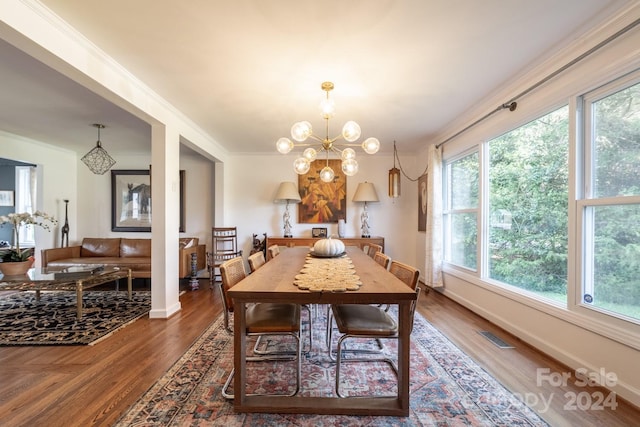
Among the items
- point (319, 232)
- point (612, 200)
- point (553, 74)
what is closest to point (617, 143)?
point (612, 200)

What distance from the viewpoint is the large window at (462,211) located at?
3.52 m

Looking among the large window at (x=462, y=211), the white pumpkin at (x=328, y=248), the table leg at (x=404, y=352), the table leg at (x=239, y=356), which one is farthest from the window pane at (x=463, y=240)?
the table leg at (x=239, y=356)

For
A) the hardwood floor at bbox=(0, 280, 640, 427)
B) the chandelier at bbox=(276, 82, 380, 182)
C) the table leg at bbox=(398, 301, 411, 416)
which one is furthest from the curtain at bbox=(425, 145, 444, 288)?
the table leg at bbox=(398, 301, 411, 416)

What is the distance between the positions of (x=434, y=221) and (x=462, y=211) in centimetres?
44

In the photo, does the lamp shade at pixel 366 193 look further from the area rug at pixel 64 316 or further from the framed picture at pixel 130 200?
the framed picture at pixel 130 200

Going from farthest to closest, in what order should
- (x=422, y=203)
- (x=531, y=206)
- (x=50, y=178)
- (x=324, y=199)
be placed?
(x=324, y=199) → (x=50, y=178) → (x=422, y=203) → (x=531, y=206)

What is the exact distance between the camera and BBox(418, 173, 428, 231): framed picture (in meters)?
4.60

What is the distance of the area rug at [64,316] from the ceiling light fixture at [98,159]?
181 centimetres

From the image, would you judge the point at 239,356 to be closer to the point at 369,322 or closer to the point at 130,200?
the point at 369,322

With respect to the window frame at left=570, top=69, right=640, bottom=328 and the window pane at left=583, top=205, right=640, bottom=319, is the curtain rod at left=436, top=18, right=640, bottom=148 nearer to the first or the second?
the window frame at left=570, top=69, right=640, bottom=328

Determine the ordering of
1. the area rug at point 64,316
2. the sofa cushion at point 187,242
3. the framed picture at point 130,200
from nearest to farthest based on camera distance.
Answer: the area rug at point 64,316
the sofa cushion at point 187,242
the framed picture at point 130,200

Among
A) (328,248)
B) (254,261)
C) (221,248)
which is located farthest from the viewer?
(221,248)

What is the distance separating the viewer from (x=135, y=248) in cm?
507

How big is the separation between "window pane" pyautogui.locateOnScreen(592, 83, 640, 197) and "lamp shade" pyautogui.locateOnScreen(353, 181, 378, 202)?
3.07m
